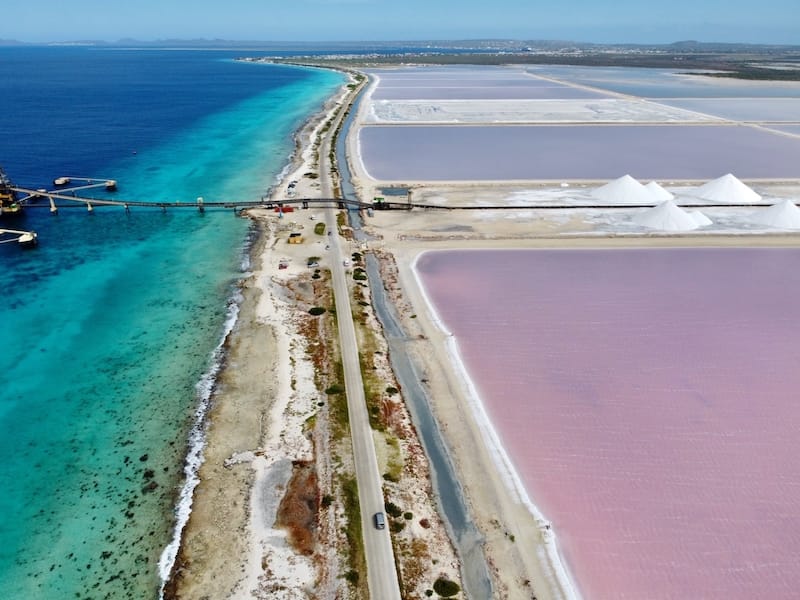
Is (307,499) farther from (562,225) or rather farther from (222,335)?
(562,225)

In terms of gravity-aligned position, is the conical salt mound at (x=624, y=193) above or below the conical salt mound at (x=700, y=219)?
above

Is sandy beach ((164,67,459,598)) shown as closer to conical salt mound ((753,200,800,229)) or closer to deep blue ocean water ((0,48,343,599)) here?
deep blue ocean water ((0,48,343,599))

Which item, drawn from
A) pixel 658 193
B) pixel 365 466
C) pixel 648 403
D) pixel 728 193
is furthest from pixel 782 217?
pixel 365 466

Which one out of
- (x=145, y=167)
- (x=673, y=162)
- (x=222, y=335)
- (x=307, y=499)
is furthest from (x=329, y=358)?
(x=673, y=162)

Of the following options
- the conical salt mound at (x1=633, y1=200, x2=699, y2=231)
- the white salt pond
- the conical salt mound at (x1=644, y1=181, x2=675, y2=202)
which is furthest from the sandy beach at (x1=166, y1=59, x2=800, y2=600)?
the white salt pond

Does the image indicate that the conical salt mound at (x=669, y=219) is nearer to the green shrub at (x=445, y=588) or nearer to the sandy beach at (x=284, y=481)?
the sandy beach at (x=284, y=481)

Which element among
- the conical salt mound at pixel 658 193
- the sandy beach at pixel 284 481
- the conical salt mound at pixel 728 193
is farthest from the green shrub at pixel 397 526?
the conical salt mound at pixel 728 193

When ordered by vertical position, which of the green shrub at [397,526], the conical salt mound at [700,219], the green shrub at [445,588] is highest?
the conical salt mound at [700,219]
